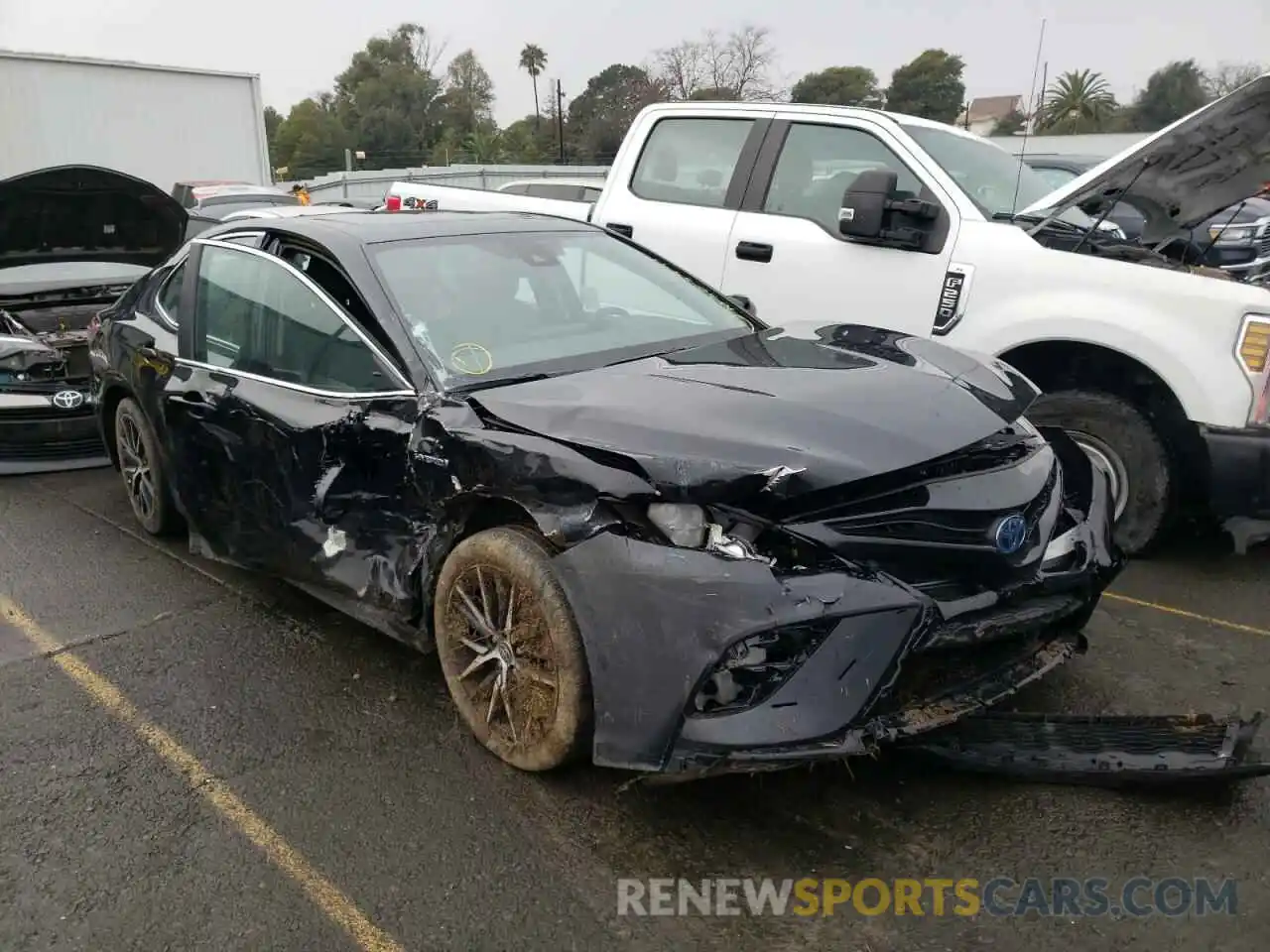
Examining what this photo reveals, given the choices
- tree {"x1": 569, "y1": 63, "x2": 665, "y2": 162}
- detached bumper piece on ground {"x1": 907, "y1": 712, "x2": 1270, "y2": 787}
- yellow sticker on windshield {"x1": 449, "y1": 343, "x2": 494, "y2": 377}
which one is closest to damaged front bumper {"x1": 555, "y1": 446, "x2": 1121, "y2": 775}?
detached bumper piece on ground {"x1": 907, "y1": 712, "x2": 1270, "y2": 787}

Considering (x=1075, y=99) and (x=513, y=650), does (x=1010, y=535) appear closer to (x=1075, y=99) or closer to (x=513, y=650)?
(x=513, y=650)

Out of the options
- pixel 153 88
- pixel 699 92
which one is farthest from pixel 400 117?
pixel 153 88

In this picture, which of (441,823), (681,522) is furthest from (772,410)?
(441,823)

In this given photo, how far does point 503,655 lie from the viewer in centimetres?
294

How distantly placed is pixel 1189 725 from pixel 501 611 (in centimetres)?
204

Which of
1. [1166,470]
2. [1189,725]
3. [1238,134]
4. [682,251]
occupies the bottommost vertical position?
[1189,725]

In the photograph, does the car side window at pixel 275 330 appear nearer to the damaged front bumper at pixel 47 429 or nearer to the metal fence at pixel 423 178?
the damaged front bumper at pixel 47 429

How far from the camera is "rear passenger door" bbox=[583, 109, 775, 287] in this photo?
5.56 m

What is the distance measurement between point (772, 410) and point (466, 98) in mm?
78724

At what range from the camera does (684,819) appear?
9.23ft

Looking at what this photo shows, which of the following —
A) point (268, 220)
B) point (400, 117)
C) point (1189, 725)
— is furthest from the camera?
point (400, 117)

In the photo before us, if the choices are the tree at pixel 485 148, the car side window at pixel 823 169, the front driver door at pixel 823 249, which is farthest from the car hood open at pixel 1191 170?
the tree at pixel 485 148

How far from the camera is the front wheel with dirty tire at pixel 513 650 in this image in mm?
2705

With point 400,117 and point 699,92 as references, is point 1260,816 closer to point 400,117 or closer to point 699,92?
point 699,92
